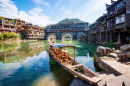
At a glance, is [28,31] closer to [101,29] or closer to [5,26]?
[5,26]

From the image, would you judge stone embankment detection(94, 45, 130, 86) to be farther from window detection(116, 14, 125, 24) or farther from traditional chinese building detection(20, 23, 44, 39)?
traditional chinese building detection(20, 23, 44, 39)

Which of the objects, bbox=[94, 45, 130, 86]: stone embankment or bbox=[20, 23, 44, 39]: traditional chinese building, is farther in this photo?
bbox=[20, 23, 44, 39]: traditional chinese building

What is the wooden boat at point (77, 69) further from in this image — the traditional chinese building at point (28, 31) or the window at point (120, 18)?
the traditional chinese building at point (28, 31)

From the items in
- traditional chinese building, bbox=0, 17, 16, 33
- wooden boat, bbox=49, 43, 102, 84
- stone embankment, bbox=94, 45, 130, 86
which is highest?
traditional chinese building, bbox=0, 17, 16, 33

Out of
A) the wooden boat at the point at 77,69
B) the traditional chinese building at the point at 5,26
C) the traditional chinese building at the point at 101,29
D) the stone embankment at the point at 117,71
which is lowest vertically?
the wooden boat at the point at 77,69

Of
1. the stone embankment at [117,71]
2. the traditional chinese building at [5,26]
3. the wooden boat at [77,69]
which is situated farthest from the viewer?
the traditional chinese building at [5,26]

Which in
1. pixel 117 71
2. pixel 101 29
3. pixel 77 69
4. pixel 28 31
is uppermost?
pixel 28 31

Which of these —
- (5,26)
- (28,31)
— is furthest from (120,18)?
(5,26)

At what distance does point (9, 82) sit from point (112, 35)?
84.0 feet

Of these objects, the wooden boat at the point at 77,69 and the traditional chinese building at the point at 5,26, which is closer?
the wooden boat at the point at 77,69

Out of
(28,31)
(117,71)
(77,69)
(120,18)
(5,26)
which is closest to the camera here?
(117,71)

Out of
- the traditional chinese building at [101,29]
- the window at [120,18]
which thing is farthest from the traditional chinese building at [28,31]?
the window at [120,18]

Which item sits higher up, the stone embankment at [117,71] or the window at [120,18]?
the window at [120,18]

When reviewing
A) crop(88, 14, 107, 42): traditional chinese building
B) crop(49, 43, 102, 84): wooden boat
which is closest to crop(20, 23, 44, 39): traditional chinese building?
crop(88, 14, 107, 42): traditional chinese building
